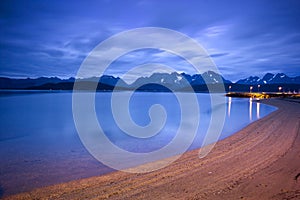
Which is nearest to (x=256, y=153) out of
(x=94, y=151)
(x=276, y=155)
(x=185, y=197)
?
(x=276, y=155)

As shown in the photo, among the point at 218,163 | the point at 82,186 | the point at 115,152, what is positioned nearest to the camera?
the point at 82,186

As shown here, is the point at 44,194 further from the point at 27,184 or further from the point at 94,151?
the point at 94,151

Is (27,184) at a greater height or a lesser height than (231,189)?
lesser

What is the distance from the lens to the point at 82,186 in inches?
286

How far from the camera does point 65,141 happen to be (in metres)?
16.0

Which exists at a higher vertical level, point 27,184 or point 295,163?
point 295,163

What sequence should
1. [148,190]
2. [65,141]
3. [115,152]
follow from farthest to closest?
[65,141], [115,152], [148,190]

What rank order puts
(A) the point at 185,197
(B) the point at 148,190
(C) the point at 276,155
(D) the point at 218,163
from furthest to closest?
(C) the point at 276,155 → (D) the point at 218,163 → (B) the point at 148,190 → (A) the point at 185,197

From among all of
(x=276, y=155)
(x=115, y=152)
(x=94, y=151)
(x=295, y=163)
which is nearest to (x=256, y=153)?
(x=276, y=155)

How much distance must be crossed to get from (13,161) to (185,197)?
338 inches

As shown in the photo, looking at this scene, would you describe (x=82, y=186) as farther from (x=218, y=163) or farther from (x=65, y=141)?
(x=65, y=141)

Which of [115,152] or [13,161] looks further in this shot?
[115,152]

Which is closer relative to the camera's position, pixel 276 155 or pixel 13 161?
pixel 276 155

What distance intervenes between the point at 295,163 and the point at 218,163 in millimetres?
2632
